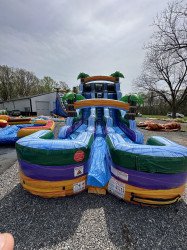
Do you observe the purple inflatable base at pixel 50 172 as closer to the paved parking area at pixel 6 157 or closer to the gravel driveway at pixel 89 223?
the gravel driveway at pixel 89 223

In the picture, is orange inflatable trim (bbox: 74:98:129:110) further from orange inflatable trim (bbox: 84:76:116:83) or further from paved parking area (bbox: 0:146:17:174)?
orange inflatable trim (bbox: 84:76:116:83)

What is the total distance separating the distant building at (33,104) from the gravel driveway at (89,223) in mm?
22823

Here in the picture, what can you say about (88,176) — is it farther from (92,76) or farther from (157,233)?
(92,76)

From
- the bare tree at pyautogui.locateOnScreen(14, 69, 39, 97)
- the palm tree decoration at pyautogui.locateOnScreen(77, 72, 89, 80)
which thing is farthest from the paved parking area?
the bare tree at pyautogui.locateOnScreen(14, 69, 39, 97)

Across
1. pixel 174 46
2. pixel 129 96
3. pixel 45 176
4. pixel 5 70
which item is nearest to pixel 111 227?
pixel 45 176

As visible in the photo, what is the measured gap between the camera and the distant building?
23781 millimetres

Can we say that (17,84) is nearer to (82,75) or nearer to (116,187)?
(82,75)

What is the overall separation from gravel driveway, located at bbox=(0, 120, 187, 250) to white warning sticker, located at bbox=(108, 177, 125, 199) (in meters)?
0.12

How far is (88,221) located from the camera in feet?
6.69

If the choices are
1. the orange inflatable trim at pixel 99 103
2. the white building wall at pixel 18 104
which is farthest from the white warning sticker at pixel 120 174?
the white building wall at pixel 18 104

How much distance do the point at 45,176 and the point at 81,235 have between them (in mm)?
914

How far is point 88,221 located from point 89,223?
33 mm

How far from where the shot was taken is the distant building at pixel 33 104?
23781 millimetres

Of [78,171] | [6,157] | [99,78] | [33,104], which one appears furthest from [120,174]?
[33,104]
